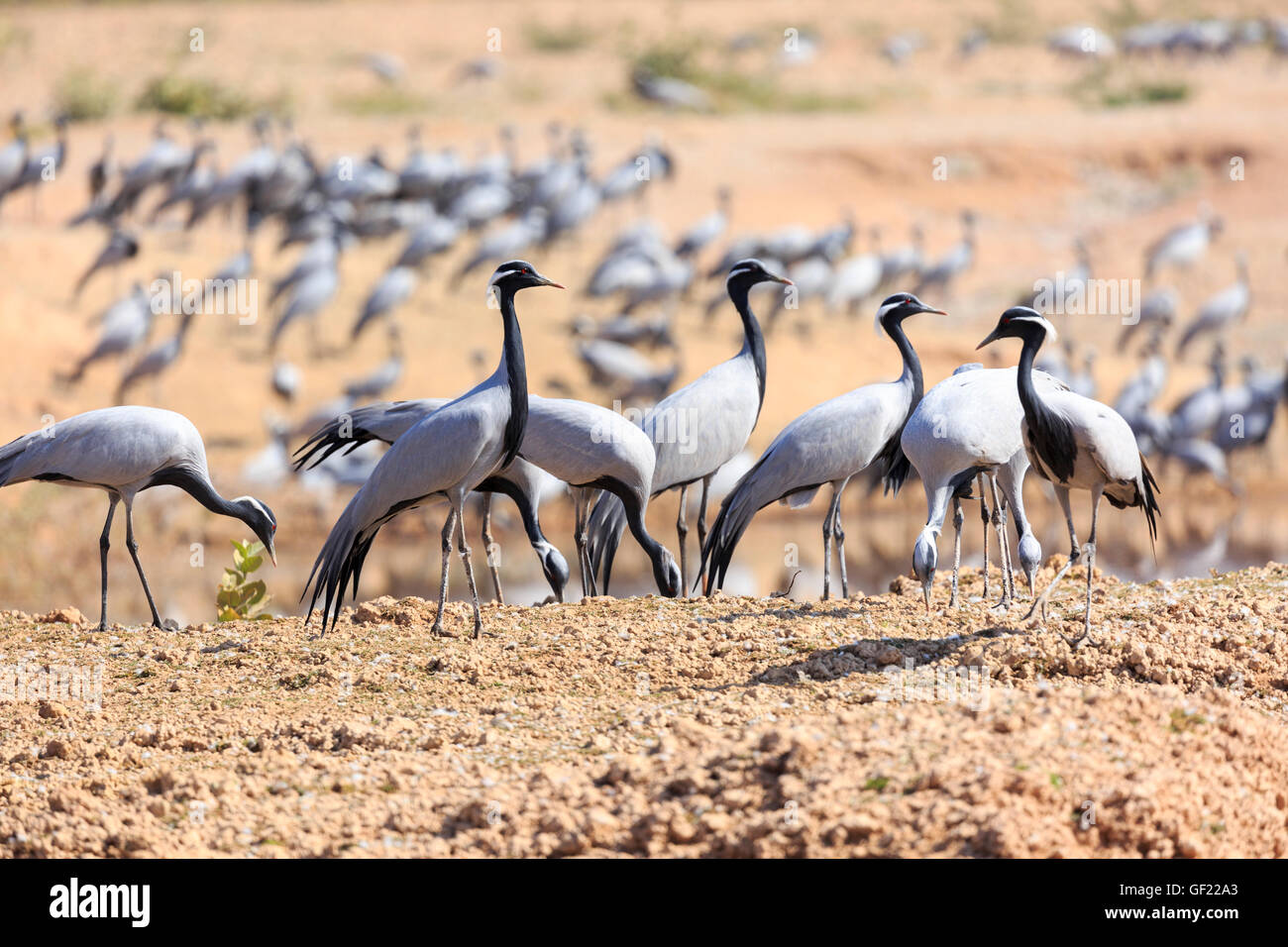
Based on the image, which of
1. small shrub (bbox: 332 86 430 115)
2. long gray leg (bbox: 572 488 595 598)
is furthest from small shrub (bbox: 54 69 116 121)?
long gray leg (bbox: 572 488 595 598)

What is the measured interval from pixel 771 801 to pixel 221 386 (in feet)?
42.8

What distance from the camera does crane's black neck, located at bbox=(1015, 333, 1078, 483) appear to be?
6.97 m

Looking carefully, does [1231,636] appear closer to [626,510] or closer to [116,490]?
[626,510]

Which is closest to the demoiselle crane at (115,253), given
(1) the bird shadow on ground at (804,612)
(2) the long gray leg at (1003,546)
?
(2) the long gray leg at (1003,546)

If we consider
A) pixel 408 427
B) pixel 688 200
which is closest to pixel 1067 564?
pixel 408 427

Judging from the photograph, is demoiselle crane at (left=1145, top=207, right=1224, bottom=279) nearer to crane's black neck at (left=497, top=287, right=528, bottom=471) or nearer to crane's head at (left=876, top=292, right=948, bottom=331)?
crane's head at (left=876, top=292, right=948, bottom=331)

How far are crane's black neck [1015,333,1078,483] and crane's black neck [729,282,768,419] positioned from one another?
265cm

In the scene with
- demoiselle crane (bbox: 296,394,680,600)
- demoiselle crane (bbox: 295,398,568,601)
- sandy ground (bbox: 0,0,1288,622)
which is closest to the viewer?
demoiselle crane (bbox: 296,394,680,600)

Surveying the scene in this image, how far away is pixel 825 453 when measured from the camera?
850 cm

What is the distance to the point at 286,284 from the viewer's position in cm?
1789

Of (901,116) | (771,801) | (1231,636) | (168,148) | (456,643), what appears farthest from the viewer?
(901,116)

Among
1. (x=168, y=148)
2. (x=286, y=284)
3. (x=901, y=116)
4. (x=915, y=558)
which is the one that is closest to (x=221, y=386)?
(x=286, y=284)

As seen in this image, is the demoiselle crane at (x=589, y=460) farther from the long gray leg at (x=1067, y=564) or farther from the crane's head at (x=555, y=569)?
the long gray leg at (x=1067, y=564)

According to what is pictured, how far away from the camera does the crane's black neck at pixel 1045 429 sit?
6969 mm
